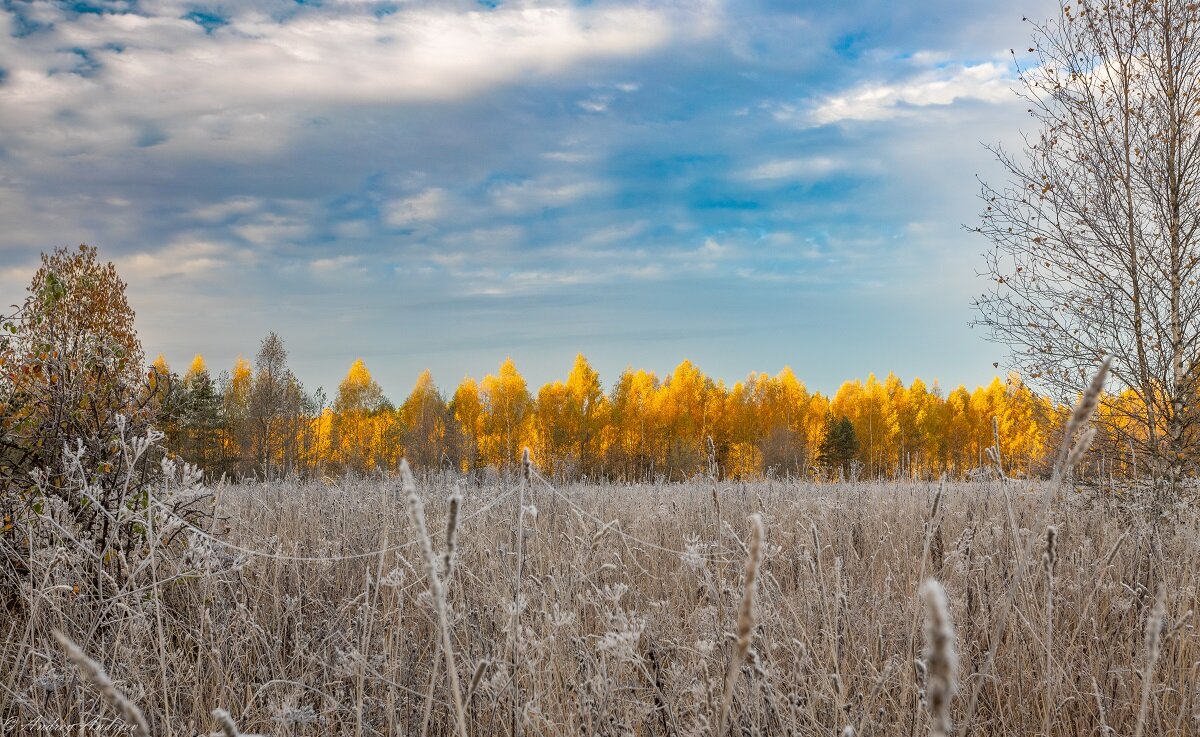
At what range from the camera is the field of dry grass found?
8.18 ft

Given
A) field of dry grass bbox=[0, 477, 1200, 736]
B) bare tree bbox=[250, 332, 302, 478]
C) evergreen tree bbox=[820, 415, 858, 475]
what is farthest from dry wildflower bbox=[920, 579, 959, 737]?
evergreen tree bbox=[820, 415, 858, 475]

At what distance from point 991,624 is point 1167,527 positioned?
10.9 ft

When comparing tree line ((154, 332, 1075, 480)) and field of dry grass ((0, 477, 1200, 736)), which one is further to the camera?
tree line ((154, 332, 1075, 480))

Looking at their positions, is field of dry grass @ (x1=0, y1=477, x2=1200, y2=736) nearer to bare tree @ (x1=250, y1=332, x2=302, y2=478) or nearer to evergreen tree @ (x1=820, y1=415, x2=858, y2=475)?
bare tree @ (x1=250, y1=332, x2=302, y2=478)

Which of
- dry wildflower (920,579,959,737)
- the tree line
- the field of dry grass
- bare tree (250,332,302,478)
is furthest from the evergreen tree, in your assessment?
dry wildflower (920,579,959,737)

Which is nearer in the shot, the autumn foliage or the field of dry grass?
the field of dry grass

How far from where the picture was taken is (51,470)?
163 inches

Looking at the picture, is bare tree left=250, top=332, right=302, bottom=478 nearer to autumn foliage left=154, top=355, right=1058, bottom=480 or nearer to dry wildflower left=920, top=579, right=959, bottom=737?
autumn foliage left=154, top=355, right=1058, bottom=480

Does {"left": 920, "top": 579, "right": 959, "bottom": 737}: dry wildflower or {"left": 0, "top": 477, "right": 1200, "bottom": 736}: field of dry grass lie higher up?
{"left": 920, "top": 579, "right": 959, "bottom": 737}: dry wildflower

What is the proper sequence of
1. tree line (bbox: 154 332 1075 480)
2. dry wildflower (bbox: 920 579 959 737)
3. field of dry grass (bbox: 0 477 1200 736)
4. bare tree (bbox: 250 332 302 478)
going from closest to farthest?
1. dry wildflower (bbox: 920 579 959 737)
2. field of dry grass (bbox: 0 477 1200 736)
3. bare tree (bbox: 250 332 302 478)
4. tree line (bbox: 154 332 1075 480)

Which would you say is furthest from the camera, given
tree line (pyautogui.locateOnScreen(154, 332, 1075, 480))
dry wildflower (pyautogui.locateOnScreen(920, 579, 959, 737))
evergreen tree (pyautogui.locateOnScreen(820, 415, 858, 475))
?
evergreen tree (pyautogui.locateOnScreen(820, 415, 858, 475))

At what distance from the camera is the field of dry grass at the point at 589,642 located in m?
2.49

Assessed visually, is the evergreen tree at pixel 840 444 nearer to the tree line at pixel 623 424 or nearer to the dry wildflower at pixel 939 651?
the tree line at pixel 623 424

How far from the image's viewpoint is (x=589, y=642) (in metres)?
3.39
